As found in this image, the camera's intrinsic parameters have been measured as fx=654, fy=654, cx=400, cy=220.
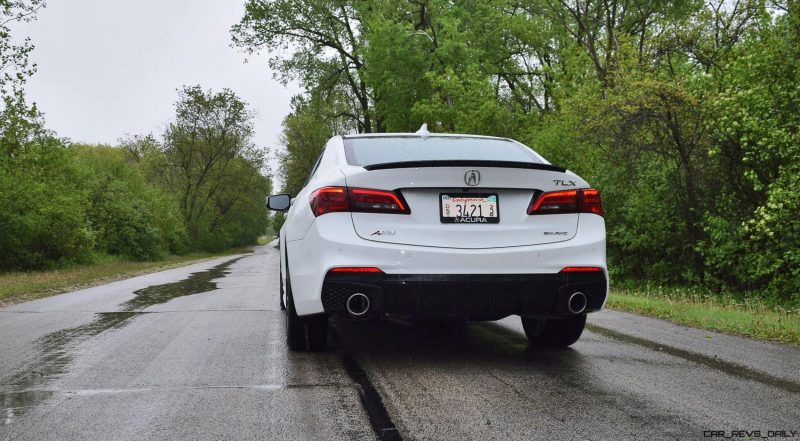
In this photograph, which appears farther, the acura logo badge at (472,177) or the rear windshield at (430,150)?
the rear windshield at (430,150)

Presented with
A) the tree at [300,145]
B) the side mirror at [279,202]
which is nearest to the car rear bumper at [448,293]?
the side mirror at [279,202]

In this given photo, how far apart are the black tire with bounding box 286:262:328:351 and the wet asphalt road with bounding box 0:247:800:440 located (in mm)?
103

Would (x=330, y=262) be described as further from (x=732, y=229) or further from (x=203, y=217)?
(x=203, y=217)

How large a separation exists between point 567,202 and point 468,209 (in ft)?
2.46

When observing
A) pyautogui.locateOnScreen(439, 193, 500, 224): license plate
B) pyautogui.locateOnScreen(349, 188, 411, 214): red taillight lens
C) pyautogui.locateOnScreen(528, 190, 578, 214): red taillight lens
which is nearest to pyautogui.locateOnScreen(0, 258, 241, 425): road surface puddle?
pyautogui.locateOnScreen(349, 188, 411, 214): red taillight lens

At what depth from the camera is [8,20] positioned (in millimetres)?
23281

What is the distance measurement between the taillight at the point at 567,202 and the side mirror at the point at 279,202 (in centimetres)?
360

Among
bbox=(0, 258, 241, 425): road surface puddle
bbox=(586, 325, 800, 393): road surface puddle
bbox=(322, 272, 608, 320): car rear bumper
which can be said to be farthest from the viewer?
bbox=(322, 272, 608, 320): car rear bumper

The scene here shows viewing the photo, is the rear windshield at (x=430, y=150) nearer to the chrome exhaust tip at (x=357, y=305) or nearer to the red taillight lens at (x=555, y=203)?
the red taillight lens at (x=555, y=203)

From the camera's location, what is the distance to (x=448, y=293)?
4.17 metres

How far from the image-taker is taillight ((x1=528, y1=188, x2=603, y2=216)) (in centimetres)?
444

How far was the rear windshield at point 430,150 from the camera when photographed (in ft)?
15.6

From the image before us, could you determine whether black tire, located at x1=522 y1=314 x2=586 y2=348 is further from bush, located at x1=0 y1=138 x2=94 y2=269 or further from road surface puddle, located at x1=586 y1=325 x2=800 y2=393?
bush, located at x1=0 y1=138 x2=94 y2=269

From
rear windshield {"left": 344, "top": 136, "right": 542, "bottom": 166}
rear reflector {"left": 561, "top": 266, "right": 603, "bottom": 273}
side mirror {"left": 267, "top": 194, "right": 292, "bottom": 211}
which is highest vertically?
rear windshield {"left": 344, "top": 136, "right": 542, "bottom": 166}
